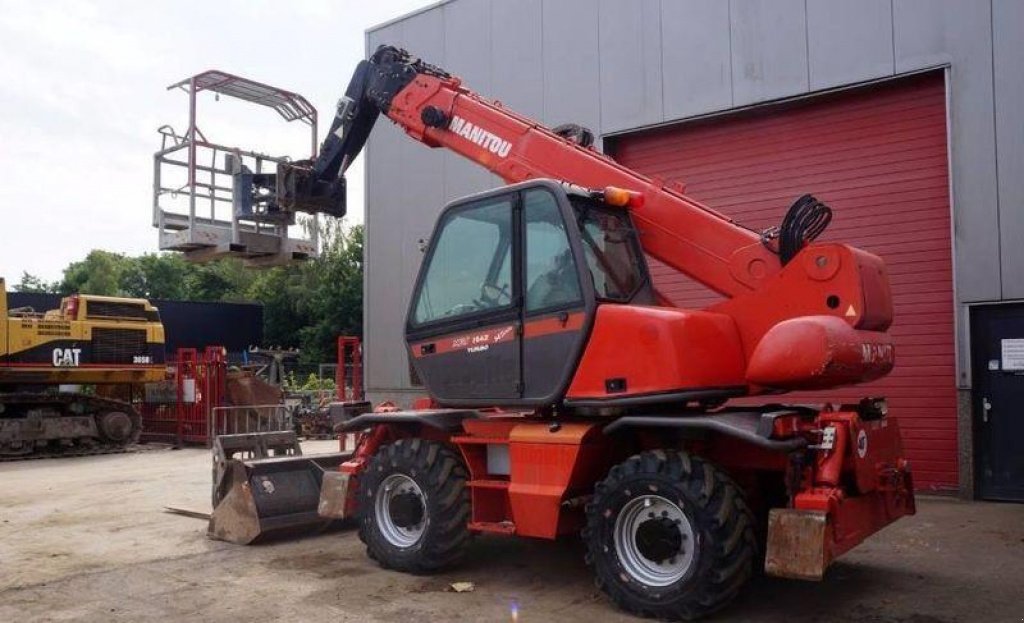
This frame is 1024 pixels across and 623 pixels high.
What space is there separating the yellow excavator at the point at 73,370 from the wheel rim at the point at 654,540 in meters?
15.5

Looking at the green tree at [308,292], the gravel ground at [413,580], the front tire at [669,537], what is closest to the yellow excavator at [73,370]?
the gravel ground at [413,580]

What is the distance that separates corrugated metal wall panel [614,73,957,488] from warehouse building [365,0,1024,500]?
0.02 metres

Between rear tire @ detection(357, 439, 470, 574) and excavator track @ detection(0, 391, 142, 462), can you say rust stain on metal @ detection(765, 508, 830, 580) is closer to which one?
rear tire @ detection(357, 439, 470, 574)

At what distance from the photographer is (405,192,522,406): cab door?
6.51m

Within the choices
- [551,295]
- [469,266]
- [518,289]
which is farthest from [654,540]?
[469,266]

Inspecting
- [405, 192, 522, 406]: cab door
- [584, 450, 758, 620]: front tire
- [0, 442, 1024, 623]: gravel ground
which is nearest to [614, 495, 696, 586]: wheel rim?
[584, 450, 758, 620]: front tire

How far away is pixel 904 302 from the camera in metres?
10.2

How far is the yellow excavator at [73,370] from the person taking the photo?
17.6 meters

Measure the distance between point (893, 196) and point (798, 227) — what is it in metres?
4.96

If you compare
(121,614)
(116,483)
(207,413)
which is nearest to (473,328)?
(121,614)

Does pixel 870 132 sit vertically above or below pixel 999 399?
above

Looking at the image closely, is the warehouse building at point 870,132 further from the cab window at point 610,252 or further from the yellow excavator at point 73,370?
the yellow excavator at point 73,370

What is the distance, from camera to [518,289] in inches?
254

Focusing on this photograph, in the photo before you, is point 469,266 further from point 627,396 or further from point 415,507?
point 415,507
